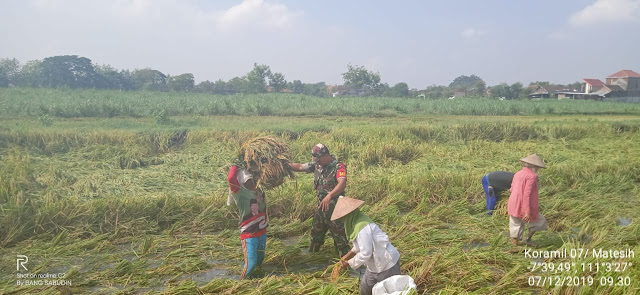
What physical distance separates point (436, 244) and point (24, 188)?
5.34m

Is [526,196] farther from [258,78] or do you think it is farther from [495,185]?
[258,78]

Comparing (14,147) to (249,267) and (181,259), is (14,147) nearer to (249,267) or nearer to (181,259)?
(181,259)

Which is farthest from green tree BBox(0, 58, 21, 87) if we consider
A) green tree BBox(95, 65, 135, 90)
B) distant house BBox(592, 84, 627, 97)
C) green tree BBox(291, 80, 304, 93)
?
distant house BBox(592, 84, 627, 97)

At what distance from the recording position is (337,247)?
14.4 ft

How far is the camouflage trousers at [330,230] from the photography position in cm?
432

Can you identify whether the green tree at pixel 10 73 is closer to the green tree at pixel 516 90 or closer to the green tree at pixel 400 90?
the green tree at pixel 400 90

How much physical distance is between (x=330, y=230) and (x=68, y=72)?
56.3 ft

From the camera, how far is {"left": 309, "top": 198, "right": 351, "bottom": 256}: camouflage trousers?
4320 mm

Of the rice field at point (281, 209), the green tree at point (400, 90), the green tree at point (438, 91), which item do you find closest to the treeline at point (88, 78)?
the rice field at point (281, 209)

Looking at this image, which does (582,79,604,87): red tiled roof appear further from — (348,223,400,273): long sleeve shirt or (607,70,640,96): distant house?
(348,223,400,273): long sleeve shirt

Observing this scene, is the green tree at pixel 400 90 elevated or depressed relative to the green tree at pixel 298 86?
depressed

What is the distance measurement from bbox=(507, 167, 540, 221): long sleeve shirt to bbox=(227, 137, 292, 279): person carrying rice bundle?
239 cm

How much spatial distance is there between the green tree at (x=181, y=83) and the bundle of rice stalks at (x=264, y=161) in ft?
62.4

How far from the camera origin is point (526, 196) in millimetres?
4562
